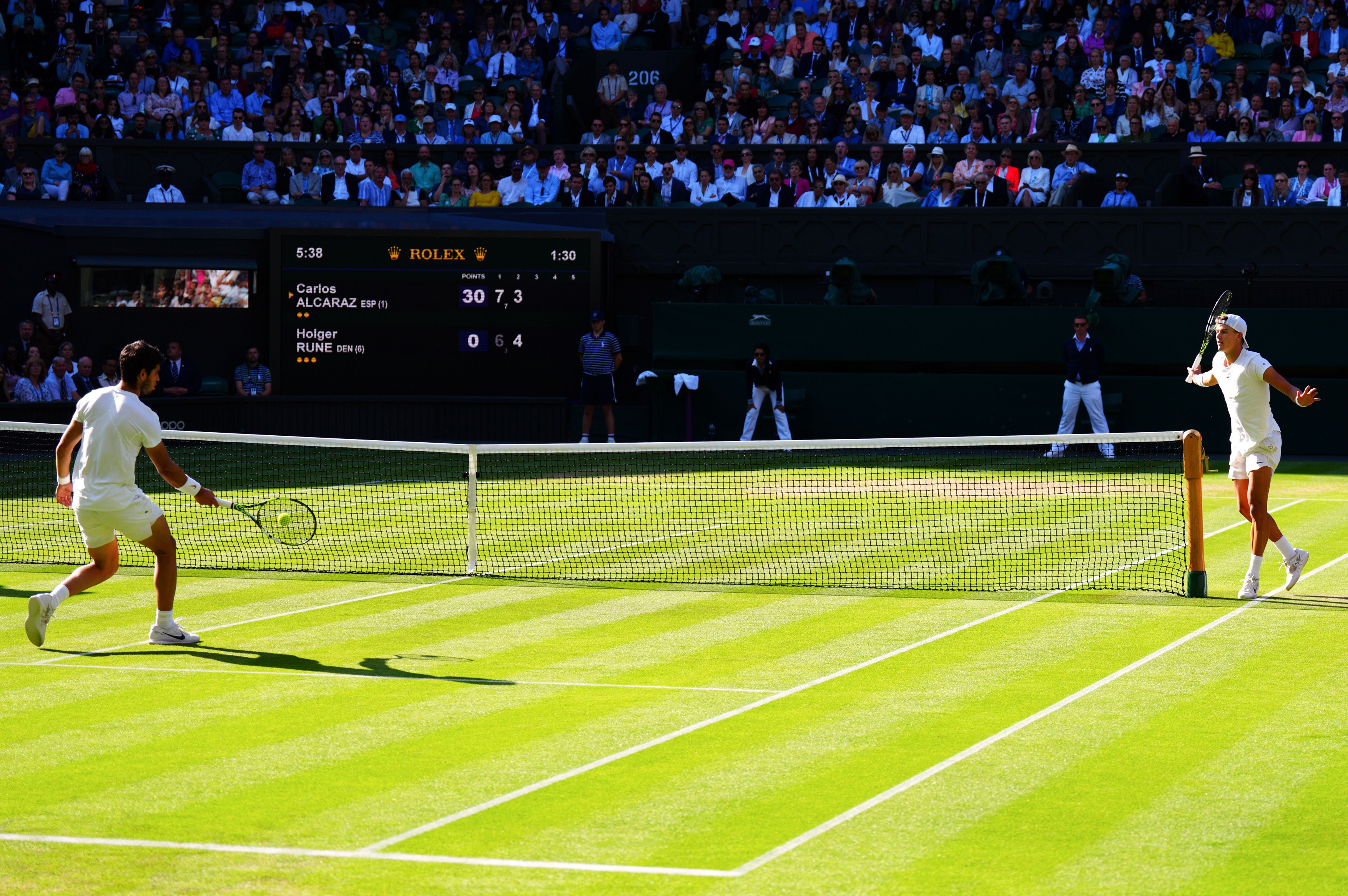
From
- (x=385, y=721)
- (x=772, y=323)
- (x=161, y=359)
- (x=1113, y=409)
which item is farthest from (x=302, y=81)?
(x=385, y=721)

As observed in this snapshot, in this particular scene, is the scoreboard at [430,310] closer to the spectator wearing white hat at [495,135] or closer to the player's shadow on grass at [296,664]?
the spectator wearing white hat at [495,135]

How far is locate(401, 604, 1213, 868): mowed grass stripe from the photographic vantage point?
6.12 metres

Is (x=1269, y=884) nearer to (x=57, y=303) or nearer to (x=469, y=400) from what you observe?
(x=469, y=400)

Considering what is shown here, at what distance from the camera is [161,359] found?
9.35 m

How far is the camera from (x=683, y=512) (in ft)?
58.7

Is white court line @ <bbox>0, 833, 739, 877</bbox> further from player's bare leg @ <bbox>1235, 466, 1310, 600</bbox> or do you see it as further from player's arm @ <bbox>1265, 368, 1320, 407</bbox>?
player's bare leg @ <bbox>1235, 466, 1310, 600</bbox>

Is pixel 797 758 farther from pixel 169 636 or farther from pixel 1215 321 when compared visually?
pixel 1215 321

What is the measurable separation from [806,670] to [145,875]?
4.58m

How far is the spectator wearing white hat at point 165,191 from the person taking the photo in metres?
27.5

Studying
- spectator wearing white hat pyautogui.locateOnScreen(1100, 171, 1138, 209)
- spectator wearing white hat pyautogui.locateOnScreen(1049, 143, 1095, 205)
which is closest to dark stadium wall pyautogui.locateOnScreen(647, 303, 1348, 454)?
spectator wearing white hat pyautogui.locateOnScreen(1100, 171, 1138, 209)

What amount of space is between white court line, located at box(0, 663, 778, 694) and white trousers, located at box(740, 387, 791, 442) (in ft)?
54.6

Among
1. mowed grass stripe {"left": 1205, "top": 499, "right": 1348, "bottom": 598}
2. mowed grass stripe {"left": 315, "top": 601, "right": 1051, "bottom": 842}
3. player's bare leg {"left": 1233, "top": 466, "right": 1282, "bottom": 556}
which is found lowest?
mowed grass stripe {"left": 315, "top": 601, "right": 1051, "bottom": 842}

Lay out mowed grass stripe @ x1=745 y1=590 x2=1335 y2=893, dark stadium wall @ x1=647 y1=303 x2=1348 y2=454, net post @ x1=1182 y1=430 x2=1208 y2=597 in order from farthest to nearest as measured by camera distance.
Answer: dark stadium wall @ x1=647 y1=303 x2=1348 y2=454
net post @ x1=1182 y1=430 x2=1208 y2=597
mowed grass stripe @ x1=745 y1=590 x2=1335 y2=893

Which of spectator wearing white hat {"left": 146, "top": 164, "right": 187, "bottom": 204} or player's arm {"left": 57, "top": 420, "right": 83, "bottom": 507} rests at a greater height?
spectator wearing white hat {"left": 146, "top": 164, "right": 187, "bottom": 204}
